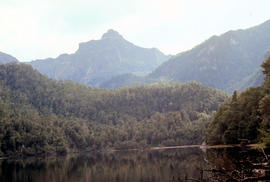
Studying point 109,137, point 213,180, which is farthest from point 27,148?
point 213,180

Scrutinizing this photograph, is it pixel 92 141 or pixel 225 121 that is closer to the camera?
pixel 225 121

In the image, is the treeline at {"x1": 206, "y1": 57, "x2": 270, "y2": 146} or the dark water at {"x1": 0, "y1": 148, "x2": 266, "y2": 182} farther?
the treeline at {"x1": 206, "y1": 57, "x2": 270, "y2": 146}

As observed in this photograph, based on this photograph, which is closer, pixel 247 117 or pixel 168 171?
pixel 168 171

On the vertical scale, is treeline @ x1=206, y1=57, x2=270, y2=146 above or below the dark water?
above

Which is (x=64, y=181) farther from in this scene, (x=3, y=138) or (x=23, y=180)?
(x=3, y=138)

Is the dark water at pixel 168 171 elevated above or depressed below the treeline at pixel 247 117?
below

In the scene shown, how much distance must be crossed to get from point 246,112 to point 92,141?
130 m

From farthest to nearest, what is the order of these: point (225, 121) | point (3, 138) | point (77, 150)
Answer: point (77, 150)
point (3, 138)
point (225, 121)

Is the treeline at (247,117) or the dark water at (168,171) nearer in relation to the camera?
the dark water at (168,171)

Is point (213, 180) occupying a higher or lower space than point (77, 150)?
higher

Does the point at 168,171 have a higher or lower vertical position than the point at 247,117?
lower

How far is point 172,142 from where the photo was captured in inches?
6747

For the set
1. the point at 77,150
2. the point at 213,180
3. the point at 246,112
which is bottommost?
the point at 77,150

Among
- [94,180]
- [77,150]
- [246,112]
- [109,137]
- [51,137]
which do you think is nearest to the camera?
[94,180]
